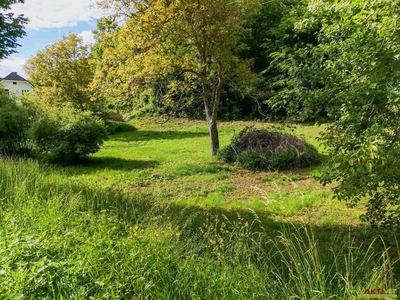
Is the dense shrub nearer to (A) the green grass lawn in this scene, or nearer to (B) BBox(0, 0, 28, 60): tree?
(A) the green grass lawn

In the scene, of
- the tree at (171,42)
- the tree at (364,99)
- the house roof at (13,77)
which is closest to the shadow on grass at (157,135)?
the tree at (171,42)

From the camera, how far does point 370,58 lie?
241 cm

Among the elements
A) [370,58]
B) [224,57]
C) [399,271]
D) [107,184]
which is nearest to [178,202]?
[107,184]

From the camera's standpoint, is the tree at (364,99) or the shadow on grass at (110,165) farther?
the shadow on grass at (110,165)

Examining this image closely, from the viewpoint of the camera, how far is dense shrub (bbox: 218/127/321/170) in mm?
7305

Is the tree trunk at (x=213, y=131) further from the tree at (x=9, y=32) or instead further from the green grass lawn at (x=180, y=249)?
the tree at (x=9, y=32)

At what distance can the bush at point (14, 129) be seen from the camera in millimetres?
8859

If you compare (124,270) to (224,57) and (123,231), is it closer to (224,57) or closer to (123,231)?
(123,231)

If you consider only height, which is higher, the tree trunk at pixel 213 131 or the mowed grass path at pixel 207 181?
the tree trunk at pixel 213 131

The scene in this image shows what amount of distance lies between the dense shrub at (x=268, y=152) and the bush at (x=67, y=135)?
3.89 metres

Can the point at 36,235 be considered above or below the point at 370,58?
→ below

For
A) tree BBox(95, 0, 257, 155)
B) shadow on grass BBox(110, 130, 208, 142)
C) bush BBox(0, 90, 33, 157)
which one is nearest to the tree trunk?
tree BBox(95, 0, 257, 155)

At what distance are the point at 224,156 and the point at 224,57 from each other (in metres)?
2.77

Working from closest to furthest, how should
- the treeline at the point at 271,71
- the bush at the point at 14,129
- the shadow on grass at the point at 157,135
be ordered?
1. the treeline at the point at 271,71
2. the bush at the point at 14,129
3. the shadow on grass at the point at 157,135
